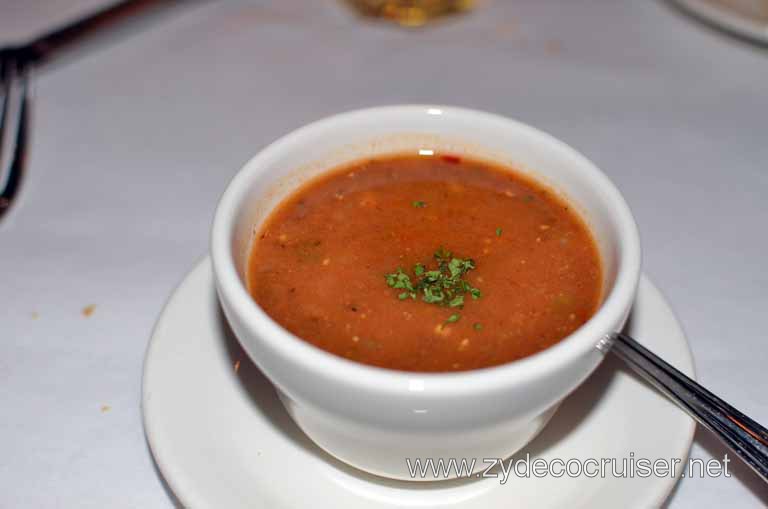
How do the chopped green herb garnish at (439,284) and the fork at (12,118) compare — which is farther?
the fork at (12,118)

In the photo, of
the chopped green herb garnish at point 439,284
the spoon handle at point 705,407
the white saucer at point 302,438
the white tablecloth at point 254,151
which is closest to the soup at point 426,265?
the chopped green herb garnish at point 439,284

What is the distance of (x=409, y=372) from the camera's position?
131 centimetres

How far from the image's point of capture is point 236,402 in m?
1.67

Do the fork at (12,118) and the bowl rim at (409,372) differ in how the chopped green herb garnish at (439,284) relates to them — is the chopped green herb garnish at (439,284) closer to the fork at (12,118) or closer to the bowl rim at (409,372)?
the bowl rim at (409,372)

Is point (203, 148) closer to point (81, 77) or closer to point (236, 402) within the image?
point (81, 77)

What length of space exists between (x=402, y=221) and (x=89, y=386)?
0.80 meters

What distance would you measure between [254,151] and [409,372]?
1481 mm

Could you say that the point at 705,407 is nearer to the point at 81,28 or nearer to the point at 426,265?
the point at 426,265

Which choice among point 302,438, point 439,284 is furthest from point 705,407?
point 302,438

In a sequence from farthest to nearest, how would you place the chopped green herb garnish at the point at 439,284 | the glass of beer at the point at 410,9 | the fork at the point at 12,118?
the glass of beer at the point at 410,9 → the fork at the point at 12,118 → the chopped green herb garnish at the point at 439,284

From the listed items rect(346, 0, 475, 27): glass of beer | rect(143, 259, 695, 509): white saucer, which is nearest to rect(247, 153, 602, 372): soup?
rect(143, 259, 695, 509): white saucer

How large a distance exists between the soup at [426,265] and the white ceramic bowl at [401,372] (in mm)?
54

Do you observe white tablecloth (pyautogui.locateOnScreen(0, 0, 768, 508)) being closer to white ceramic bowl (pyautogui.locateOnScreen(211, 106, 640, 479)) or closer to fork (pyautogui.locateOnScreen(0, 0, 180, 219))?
fork (pyautogui.locateOnScreen(0, 0, 180, 219))

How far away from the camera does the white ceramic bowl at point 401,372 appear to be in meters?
1.26
